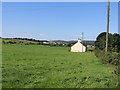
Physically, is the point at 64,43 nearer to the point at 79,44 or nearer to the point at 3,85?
the point at 79,44

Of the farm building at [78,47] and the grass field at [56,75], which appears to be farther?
the farm building at [78,47]

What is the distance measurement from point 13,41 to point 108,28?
213ft

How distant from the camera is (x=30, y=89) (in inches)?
257

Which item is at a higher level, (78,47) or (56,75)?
(56,75)

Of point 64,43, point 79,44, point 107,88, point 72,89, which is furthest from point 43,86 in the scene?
point 64,43

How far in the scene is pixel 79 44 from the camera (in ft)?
216

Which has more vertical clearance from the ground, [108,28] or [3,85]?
[108,28]

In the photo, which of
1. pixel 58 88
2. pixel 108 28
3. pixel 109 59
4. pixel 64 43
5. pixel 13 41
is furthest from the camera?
pixel 64 43

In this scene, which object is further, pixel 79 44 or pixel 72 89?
pixel 79 44

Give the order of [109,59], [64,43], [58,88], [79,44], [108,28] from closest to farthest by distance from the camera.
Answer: [58,88] < [109,59] < [108,28] < [79,44] < [64,43]

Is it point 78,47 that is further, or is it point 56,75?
point 78,47

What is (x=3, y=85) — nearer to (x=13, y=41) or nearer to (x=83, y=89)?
(x=83, y=89)

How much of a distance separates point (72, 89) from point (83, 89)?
13.9 inches

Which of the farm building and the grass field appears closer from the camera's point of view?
the grass field
